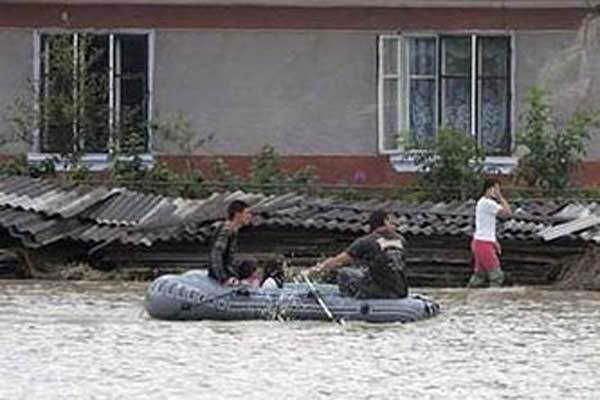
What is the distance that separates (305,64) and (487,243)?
6888 mm

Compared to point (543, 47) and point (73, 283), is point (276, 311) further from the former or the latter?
point (543, 47)

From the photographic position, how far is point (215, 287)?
748 inches

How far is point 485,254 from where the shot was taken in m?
23.3

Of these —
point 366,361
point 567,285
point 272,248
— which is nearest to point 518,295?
point 567,285

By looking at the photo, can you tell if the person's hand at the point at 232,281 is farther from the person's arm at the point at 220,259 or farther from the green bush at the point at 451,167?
the green bush at the point at 451,167

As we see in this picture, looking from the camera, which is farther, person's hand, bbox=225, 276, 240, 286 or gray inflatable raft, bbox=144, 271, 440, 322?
person's hand, bbox=225, 276, 240, 286

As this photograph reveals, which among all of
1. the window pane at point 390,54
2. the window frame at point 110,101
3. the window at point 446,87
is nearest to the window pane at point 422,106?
the window at point 446,87

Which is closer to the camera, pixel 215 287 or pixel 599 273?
pixel 215 287

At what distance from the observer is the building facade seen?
2898 centimetres

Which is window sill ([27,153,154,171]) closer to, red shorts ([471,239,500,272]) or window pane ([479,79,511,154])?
window pane ([479,79,511,154])

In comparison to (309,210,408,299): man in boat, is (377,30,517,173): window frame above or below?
above

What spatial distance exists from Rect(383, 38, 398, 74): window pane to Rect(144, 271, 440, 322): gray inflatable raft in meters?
10.8

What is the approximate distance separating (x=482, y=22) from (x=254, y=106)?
396 centimetres

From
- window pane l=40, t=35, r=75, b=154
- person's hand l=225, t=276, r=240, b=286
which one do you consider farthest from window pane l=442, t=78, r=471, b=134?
person's hand l=225, t=276, r=240, b=286
